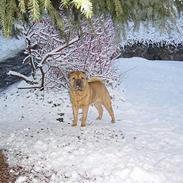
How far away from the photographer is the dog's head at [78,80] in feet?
25.4

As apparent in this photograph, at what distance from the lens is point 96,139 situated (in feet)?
24.4

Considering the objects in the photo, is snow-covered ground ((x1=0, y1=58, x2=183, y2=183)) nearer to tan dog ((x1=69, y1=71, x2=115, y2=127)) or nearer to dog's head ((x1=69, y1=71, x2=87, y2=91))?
tan dog ((x1=69, y1=71, x2=115, y2=127))

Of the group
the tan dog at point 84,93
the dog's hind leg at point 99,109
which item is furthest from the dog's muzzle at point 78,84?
the dog's hind leg at point 99,109

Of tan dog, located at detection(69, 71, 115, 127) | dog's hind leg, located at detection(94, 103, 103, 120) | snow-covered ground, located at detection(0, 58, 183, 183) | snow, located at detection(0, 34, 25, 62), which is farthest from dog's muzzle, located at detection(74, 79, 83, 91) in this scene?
snow, located at detection(0, 34, 25, 62)

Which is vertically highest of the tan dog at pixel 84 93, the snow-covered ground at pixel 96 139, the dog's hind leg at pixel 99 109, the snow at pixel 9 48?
the snow at pixel 9 48

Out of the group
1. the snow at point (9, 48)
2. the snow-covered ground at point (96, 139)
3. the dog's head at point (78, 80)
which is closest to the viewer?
the snow-covered ground at point (96, 139)

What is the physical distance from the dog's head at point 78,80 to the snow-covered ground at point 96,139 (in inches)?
31.9

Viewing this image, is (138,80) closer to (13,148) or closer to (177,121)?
(177,121)

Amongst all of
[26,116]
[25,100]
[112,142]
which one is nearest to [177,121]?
[112,142]

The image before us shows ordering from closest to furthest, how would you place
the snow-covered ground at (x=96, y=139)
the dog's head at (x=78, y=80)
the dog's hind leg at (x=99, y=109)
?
the snow-covered ground at (x=96, y=139) → the dog's head at (x=78, y=80) → the dog's hind leg at (x=99, y=109)

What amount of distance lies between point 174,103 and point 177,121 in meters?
2.03

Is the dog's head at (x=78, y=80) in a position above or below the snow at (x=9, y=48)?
below

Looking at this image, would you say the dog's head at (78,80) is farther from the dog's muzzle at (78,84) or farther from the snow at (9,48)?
the snow at (9,48)

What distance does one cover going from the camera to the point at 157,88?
13438 mm
